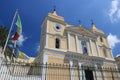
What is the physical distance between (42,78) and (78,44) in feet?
30.7

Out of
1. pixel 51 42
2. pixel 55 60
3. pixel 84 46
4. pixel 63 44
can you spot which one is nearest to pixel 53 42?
pixel 51 42

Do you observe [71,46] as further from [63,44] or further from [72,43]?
[63,44]

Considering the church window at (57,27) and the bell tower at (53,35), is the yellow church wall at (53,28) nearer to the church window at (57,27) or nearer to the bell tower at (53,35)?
the bell tower at (53,35)

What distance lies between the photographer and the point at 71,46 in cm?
2147

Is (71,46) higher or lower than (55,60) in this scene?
higher

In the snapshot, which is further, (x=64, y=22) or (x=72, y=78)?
(x=64, y=22)

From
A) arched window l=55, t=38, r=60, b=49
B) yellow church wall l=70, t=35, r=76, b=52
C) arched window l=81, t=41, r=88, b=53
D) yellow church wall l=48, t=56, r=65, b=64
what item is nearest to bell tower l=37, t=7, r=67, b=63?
arched window l=55, t=38, r=60, b=49

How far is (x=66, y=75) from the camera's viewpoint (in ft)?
56.7

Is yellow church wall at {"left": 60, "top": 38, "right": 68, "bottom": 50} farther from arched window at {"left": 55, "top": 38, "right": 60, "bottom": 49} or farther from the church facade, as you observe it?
arched window at {"left": 55, "top": 38, "right": 60, "bottom": 49}

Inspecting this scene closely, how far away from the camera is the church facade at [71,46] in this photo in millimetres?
19297

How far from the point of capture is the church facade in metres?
19.3

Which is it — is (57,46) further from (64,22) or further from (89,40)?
(89,40)

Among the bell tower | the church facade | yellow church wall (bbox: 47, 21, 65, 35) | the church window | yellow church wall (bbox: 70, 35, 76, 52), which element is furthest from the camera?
the church window

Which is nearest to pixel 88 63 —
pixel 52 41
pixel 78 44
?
pixel 78 44
